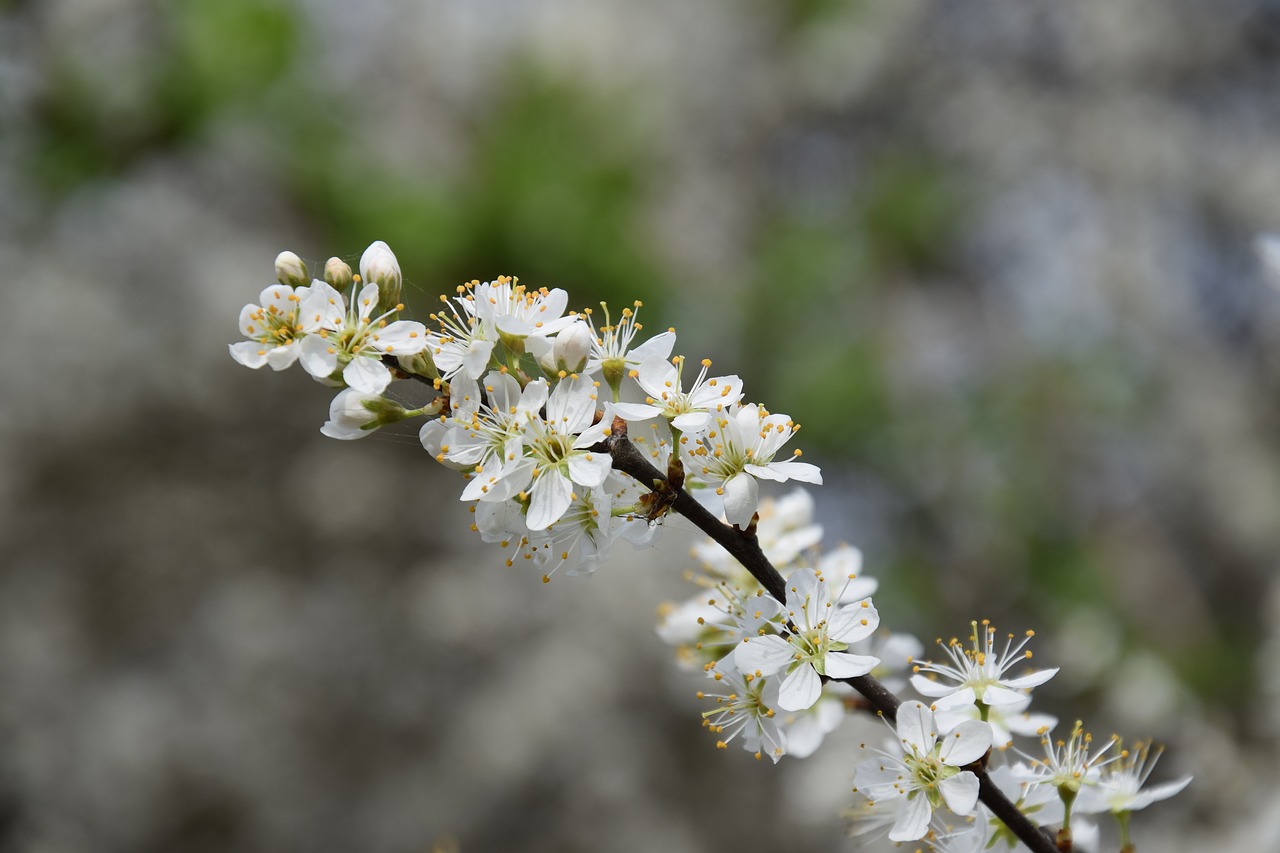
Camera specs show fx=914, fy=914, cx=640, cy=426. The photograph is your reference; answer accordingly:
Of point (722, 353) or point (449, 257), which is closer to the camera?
point (449, 257)

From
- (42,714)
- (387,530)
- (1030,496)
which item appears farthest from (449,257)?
(1030,496)

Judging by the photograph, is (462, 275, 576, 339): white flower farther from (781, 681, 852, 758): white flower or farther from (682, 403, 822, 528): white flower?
(781, 681, 852, 758): white flower

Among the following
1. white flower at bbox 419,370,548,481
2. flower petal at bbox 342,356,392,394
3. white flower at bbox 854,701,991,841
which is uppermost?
flower petal at bbox 342,356,392,394

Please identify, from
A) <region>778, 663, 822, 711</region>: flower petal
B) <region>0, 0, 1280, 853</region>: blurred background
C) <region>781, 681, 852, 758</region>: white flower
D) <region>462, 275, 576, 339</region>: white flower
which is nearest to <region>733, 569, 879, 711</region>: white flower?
<region>778, 663, 822, 711</region>: flower petal

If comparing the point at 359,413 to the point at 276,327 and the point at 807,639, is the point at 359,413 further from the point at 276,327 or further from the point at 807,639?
the point at 807,639

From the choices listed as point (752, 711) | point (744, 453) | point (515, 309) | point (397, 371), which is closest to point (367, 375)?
point (397, 371)

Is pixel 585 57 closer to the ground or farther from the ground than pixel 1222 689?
farther from the ground

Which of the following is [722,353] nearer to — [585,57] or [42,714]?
[585,57]
